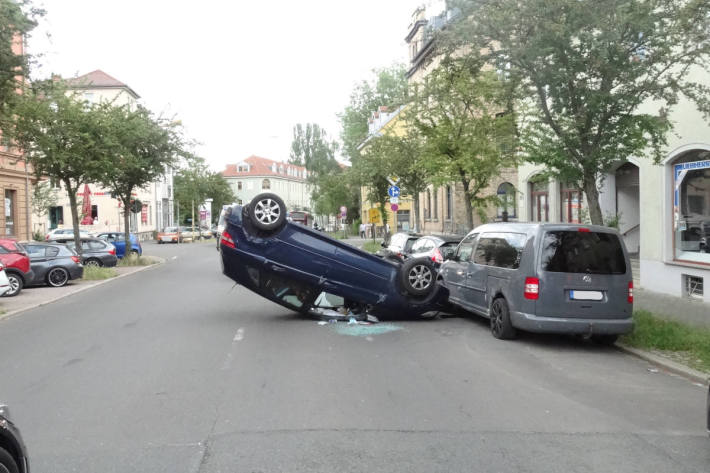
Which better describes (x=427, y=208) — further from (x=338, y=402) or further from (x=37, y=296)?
(x=338, y=402)

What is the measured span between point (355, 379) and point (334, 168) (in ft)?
292

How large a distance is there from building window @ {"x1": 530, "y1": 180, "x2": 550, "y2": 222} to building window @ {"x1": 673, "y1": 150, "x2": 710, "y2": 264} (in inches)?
298

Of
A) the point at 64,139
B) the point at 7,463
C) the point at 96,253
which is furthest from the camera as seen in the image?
the point at 96,253

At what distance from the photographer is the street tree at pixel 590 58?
10336 millimetres

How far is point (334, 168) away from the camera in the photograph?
3757 inches

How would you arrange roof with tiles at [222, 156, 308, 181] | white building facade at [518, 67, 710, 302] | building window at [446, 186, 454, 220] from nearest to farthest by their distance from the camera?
white building facade at [518, 67, 710, 302]
building window at [446, 186, 454, 220]
roof with tiles at [222, 156, 308, 181]

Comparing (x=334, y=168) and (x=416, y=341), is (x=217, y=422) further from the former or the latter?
(x=334, y=168)

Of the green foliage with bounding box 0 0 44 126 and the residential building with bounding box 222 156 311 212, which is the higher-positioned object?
the residential building with bounding box 222 156 311 212

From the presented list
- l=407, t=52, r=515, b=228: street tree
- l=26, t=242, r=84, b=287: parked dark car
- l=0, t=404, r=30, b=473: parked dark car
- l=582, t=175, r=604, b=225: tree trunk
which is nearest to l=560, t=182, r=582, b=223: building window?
l=407, t=52, r=515, b=228: street tree

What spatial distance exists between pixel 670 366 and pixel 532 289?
2.00m

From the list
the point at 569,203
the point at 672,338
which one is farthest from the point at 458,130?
the point at 672,338

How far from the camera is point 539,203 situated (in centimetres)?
2342

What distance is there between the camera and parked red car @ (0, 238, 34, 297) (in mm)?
17297

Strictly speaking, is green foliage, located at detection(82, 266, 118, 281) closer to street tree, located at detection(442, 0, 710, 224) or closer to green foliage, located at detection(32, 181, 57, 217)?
street tree, located at detection(442, 0, 710, 224)
